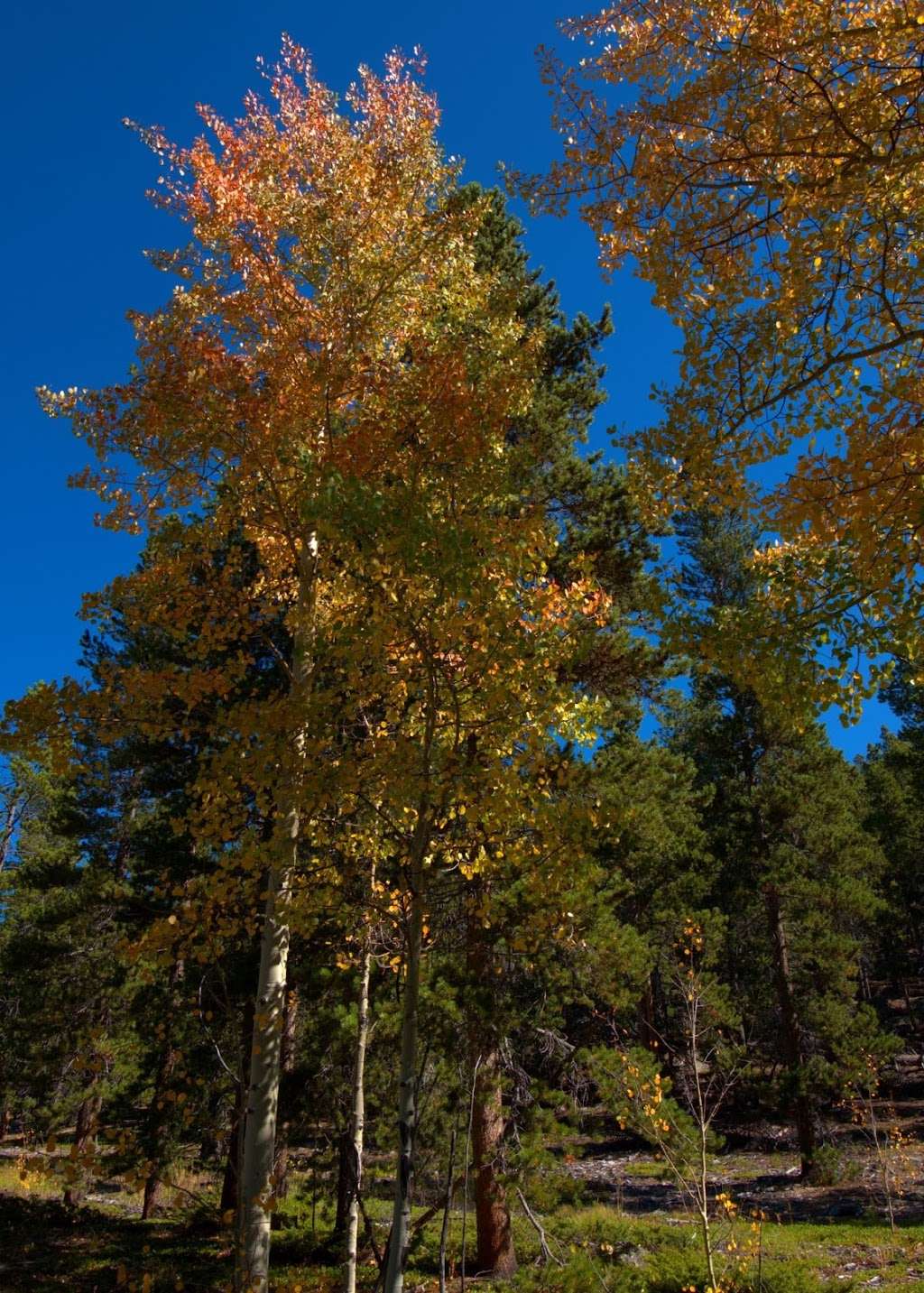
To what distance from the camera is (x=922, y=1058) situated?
2580 cm

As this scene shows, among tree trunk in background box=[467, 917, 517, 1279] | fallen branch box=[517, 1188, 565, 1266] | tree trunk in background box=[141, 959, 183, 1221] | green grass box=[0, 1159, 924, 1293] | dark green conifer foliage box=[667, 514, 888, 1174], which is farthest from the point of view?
dark green conifer foliage box=[667, 514, 888, 1174]

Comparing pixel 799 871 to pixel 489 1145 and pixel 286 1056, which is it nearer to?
pixel 489 1145

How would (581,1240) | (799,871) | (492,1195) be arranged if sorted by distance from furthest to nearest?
(799,871)
(581,1240)
(492,1195)

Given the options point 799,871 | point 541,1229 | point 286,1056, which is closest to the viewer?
point 541,1229

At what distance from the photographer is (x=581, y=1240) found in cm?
810

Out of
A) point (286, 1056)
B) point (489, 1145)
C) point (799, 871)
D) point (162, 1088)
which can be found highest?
point (799, 871)

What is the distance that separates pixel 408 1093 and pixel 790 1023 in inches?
582

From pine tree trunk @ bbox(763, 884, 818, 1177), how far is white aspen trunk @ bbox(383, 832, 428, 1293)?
46.3 ft

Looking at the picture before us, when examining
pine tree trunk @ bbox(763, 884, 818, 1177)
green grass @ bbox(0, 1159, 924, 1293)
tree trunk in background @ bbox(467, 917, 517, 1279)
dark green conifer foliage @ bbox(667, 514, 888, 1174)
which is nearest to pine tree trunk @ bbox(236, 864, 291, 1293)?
green grass @ bbox(0, 1159, 924, 1293)

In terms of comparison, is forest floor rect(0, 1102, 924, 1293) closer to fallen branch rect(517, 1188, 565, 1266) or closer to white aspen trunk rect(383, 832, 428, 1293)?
fallen branch rect(517, 1188, 565, 1266)

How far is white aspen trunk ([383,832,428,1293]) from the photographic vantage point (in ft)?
9.12

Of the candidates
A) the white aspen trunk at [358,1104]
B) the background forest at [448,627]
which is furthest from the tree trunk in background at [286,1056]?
the white aspen trunk at [358,1104]

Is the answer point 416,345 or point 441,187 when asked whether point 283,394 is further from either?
point 441,187

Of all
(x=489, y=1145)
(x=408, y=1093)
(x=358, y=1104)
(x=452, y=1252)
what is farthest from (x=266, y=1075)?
(x=452, y=1252)
